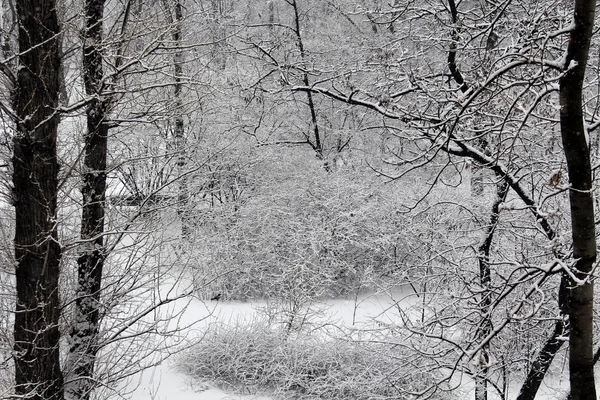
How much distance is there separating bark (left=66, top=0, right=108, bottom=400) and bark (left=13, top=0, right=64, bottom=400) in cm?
81

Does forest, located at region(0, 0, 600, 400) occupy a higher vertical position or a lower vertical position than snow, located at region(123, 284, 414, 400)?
higher

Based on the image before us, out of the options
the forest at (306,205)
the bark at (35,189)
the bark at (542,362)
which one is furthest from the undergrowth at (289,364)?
the bark at (35,189)

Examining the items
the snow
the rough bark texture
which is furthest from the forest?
the snow

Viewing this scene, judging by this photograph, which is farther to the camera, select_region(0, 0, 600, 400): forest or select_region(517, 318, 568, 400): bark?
select_region(517, 318, 568, 400): bark

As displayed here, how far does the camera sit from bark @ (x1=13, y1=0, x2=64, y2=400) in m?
3.92

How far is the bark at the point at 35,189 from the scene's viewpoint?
3.92m

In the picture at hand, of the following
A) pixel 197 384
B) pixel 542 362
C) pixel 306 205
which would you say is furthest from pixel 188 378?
pixel 306 205

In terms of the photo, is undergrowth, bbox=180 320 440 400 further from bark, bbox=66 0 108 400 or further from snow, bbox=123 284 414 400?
bark, bbox=66 0 108 400

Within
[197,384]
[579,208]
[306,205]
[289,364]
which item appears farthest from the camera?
[306,205]

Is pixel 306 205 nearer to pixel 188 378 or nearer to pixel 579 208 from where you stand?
pixel 188 378

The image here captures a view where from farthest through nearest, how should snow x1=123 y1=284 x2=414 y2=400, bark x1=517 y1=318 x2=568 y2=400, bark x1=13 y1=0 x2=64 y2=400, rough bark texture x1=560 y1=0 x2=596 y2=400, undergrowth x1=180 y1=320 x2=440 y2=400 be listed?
undergrowth x1=180 y1=320 x2=440 y2=400 < snow x1=123 y1=284 x2=414 y2=400 < bark x1=517 y1=318 x2=568 y2=400 < bark x1=13 y1=0 x2=64 y2=400 < rough bark texture x1=560 y1=0 x2=596 y2=400

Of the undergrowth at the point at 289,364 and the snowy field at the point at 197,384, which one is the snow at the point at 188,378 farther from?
the undergrowth at the point at 289,364

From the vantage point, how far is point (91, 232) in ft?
16.2

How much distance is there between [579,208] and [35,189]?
3.78 metres
